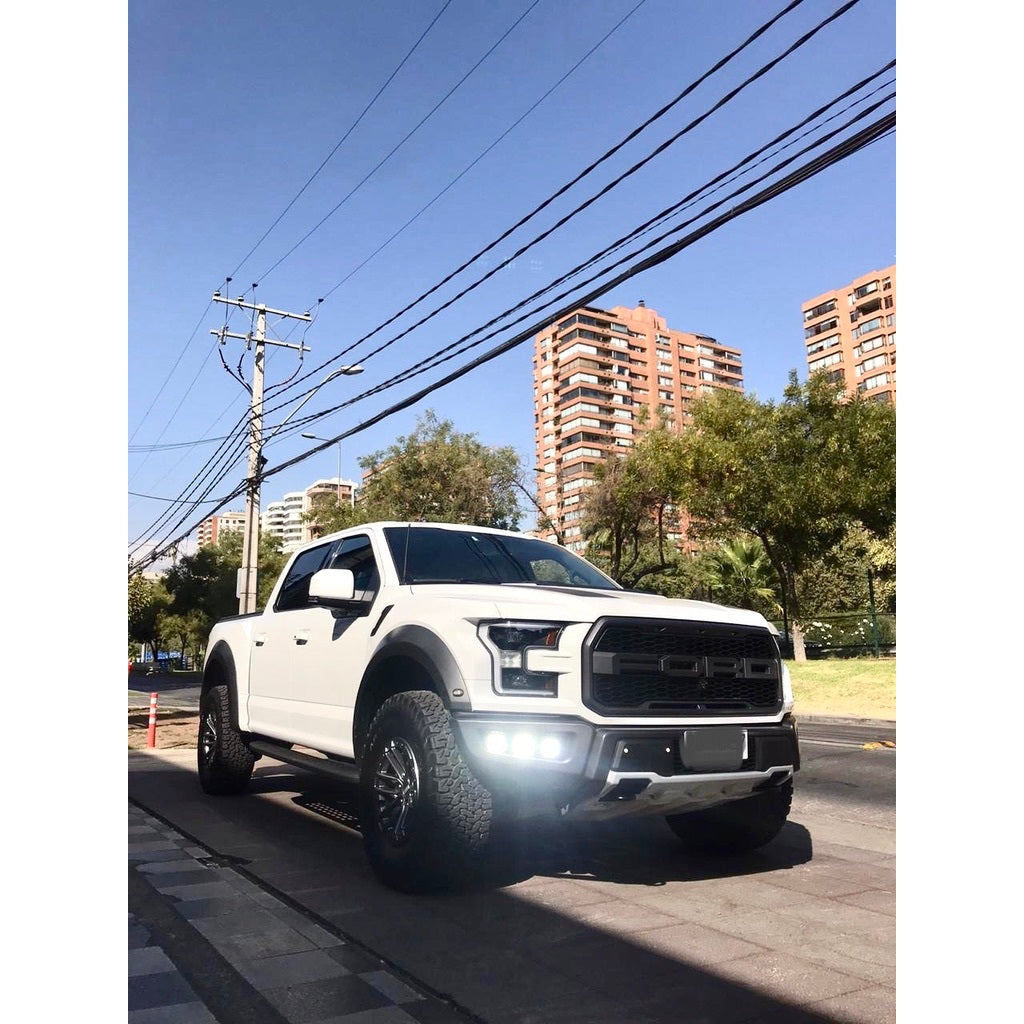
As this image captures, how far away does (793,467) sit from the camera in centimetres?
2170

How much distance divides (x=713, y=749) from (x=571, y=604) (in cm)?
94

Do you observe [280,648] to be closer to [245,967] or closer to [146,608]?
[245,967]

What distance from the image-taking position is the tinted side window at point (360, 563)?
558 centimetres

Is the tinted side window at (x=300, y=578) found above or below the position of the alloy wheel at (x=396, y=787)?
above

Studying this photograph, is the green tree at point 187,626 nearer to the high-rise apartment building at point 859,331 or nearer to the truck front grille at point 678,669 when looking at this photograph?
the high-rise apartment building at point 859,331

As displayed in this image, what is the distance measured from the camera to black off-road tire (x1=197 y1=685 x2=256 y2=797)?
24.5 feet

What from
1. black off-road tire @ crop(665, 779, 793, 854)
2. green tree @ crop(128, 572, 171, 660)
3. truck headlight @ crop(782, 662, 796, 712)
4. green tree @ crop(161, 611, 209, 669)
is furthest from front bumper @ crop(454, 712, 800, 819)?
green tree @ crop(161, 611, 209, 669)

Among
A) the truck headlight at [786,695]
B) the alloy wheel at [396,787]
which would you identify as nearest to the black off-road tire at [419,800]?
the alloy wheel at [396,787]

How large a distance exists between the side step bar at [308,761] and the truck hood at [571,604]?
1.10 meters

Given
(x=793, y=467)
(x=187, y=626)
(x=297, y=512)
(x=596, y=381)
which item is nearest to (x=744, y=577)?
(x=793, y=467)
